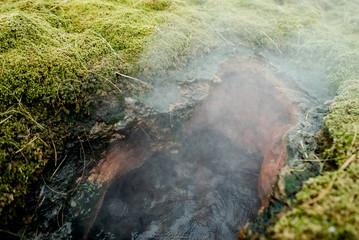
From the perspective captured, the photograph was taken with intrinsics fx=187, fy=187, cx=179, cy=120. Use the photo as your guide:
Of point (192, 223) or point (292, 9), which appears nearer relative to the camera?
point (192, 223)

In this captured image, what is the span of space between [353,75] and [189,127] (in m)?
2.44

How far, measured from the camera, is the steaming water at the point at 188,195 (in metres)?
2.57

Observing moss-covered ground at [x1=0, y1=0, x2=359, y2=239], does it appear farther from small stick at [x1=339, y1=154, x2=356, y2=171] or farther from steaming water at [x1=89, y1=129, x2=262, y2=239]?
steaming water at [x1=89, y1=129, x2=262, y2=239]

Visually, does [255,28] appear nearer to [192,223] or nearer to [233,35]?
[233,35]

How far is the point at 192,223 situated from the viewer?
2658 millimetres

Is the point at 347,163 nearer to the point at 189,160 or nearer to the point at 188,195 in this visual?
the point at 188,195

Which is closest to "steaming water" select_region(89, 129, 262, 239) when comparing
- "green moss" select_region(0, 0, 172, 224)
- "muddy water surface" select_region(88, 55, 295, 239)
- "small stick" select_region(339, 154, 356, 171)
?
"muddy water surface" select_region(88, 55, 295, 239)

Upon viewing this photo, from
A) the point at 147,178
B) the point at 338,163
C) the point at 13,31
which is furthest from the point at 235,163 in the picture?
the point at 13,31

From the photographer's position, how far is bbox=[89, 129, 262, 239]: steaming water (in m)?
2.57

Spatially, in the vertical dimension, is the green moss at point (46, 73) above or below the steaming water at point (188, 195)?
above

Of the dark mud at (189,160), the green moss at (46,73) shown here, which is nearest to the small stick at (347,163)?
the dark mud at (189,160)

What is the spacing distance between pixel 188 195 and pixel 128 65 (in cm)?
212

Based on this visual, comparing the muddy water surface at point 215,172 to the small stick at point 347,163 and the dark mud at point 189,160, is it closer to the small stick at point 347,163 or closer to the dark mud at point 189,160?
the dark mud at point 189,160

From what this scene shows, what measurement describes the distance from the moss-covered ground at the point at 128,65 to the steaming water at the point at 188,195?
1.17m
